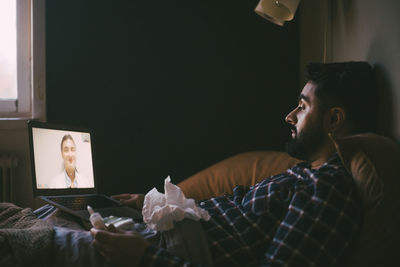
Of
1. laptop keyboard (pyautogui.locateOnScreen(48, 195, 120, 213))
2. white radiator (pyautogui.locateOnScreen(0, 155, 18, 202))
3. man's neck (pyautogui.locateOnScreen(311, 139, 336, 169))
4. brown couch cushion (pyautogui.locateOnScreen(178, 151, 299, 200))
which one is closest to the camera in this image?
man's neck (pyautogui.locateOnScreen(311, 139, 336, 169))

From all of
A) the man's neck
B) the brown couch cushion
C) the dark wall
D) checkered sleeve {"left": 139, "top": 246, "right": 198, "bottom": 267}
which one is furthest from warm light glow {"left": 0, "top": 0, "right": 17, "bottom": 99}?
the man's neck

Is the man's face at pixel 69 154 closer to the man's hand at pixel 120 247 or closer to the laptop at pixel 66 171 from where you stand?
the laptop at pixel 66 171

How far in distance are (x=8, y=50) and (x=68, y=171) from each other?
1097 mm

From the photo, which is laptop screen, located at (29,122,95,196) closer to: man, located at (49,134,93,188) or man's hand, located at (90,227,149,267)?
man, located at (49,134,93,188)

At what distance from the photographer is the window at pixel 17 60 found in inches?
88.5

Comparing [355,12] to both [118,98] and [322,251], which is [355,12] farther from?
[118,98]

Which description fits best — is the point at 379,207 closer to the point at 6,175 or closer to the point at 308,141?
the point at 308,141

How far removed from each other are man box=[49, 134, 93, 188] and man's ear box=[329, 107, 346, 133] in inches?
43.5

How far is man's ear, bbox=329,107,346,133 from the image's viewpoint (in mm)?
1181

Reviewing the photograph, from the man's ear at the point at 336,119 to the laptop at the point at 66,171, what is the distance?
77cm

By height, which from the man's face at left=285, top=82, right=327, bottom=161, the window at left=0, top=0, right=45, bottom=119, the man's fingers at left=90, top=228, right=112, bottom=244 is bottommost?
the man's fingers at left=90, top=228, right=112, bottom=244

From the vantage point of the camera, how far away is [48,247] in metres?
1.00

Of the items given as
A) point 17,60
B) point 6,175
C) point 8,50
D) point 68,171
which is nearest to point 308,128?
point 68,171

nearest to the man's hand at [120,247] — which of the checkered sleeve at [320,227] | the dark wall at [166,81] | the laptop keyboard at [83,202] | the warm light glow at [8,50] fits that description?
the checkered sleeve at [320,227]
